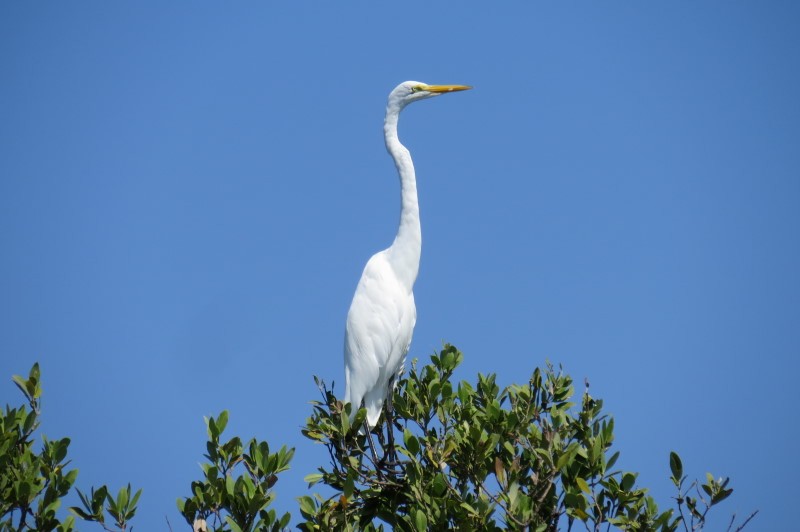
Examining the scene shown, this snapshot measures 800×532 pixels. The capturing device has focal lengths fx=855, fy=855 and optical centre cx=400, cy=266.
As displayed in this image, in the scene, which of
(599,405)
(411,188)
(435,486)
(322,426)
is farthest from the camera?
(411,188)

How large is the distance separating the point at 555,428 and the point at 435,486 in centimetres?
74

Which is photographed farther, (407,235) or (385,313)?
(407,235)

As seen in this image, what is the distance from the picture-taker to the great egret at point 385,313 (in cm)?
662

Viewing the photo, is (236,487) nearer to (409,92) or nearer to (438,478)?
(438,478)

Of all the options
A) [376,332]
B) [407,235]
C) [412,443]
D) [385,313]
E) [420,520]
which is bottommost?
[420,520]

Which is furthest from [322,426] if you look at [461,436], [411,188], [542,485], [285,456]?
[411,188]

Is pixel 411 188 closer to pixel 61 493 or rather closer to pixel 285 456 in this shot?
pixel 285 456

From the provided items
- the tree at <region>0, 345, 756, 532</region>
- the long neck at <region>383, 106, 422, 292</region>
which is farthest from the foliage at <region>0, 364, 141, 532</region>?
the long neck at <region>383, 106, 422, 292</region>

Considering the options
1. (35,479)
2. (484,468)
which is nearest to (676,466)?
(484,468)

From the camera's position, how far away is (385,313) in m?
6.74

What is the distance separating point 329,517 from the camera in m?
5.05

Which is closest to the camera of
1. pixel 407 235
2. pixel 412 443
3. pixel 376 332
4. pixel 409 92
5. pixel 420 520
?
pixel 420 520

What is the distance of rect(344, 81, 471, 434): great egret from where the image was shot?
21.7ft

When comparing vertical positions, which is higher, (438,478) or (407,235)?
(407,235)
